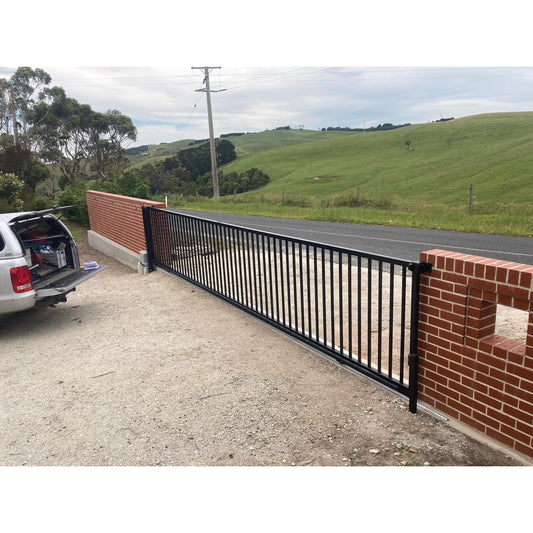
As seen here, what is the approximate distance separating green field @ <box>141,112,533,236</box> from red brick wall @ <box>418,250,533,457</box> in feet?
37.3

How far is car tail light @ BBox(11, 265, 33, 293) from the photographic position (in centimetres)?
562

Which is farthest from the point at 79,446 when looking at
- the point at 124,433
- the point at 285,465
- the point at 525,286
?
the point at 525,286

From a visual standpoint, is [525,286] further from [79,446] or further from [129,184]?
[129,184]

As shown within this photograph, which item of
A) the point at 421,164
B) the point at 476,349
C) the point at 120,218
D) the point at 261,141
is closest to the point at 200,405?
the point at 476,349

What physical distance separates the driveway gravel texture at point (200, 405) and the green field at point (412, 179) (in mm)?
11168

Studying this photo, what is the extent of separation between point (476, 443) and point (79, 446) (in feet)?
9.47

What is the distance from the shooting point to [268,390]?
3973 mm

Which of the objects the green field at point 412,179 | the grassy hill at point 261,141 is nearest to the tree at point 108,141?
Answer: the green field at point 412,179

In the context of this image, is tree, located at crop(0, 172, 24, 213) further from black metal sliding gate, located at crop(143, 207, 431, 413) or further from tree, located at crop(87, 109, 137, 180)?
tree, located at crop(87, 109, 137, 180)

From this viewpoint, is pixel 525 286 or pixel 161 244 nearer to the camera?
pixel 525 286

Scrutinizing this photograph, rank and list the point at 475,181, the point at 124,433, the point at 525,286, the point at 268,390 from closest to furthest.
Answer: the point at 525,286 → the point at 124,433 → the point at 268,390 → the point at 475,181

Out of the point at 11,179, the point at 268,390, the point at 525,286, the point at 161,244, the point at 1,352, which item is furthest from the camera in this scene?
the point at 11,179

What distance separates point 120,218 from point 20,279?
558cm

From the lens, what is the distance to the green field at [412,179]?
1748 cm
